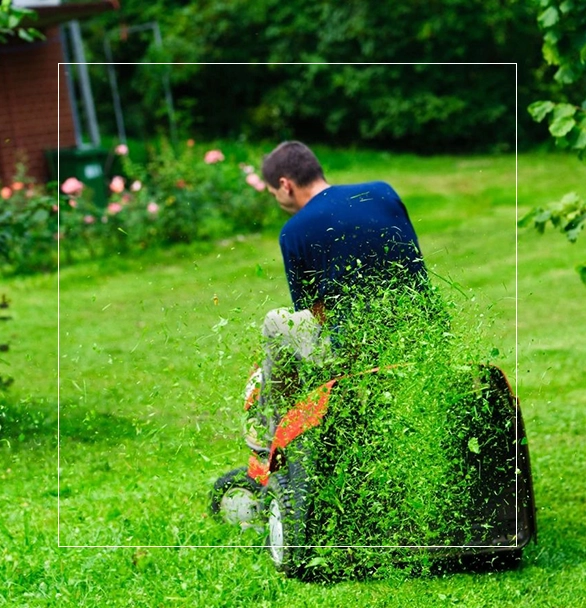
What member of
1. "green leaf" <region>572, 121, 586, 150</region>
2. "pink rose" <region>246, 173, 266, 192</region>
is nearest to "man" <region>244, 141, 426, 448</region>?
"green leaf" <region>572, 121, 586, 150</region>

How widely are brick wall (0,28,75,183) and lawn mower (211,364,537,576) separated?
11.5m

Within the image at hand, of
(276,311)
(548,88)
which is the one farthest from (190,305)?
(548,88)

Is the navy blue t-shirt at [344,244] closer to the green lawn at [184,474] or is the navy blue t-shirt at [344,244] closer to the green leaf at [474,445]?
the green lawn at [184,474]

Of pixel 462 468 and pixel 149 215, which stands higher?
pixel 149 215

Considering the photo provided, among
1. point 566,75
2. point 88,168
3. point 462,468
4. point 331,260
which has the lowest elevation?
point 462,468

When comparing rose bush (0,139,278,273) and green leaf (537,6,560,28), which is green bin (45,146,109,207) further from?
green leaf (537,6,560,28)

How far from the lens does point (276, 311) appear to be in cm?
400

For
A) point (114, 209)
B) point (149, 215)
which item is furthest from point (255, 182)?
point (114, 209)

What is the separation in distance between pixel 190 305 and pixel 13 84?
37.4ft

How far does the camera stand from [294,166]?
459cm

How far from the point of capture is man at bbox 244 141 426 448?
3.95m

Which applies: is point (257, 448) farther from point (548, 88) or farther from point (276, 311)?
point (548, 88)

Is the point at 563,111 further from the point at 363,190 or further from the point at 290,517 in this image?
the point at 290,517

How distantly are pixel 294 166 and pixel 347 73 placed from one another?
54.5 feet
